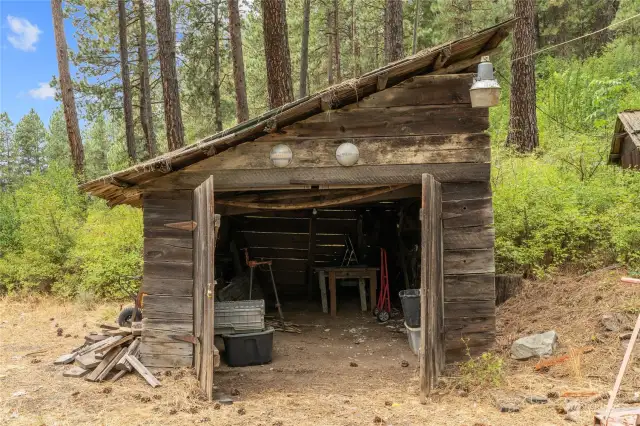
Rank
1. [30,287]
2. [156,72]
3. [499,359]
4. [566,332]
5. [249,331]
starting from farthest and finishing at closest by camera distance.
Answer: [156,72] → [30,287] → [249,331] → [566,332] → [499,359]

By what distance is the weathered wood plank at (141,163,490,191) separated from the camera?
20.6 ft

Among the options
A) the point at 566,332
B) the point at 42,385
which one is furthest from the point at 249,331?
the point at 566,332

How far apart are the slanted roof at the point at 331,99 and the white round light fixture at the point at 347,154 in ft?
1.59

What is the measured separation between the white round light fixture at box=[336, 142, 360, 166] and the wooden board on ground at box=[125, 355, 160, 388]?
10.7 feet

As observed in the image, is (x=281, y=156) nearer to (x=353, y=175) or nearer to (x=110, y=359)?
(x=353, y=175)

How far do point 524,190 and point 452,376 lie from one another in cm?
476

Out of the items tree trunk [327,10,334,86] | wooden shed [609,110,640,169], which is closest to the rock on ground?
wooden shed [609,110,640,169]

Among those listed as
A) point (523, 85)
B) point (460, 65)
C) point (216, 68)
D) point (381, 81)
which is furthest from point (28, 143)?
point (460, 65)

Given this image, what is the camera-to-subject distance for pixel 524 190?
975 centimetres

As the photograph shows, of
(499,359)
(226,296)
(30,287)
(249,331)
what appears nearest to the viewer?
(499,359)

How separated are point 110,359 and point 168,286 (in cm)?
125

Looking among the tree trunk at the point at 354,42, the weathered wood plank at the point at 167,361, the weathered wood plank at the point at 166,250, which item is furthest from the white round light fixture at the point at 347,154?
the tree trunk at the point at 354,42

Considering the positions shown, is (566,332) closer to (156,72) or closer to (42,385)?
(42,385)

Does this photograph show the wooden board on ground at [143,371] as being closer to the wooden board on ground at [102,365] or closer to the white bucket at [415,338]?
the wooden board on ground at [102,365]
